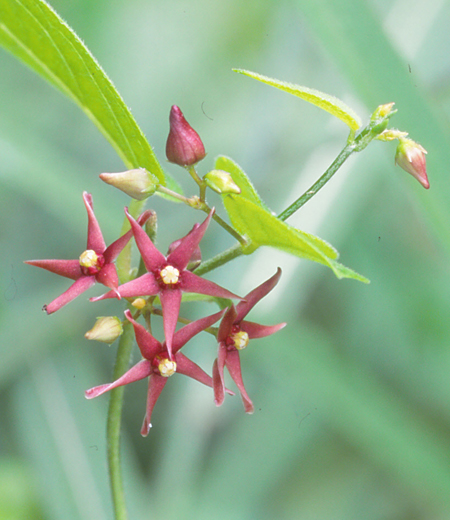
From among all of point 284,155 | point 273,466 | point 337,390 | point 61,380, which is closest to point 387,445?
point 337,390

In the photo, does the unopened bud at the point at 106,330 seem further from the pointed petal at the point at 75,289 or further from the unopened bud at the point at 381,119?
the unopened bud at the point at 381,119

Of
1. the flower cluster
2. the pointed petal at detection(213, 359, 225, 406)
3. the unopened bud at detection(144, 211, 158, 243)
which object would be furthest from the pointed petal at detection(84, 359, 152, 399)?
the unopened bud at detection(144, 211, 158, 243)

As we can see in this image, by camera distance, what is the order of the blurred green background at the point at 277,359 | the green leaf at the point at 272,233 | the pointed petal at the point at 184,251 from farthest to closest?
the blurred green background at the point at 277,359 < the pointed petal at the point at 184,251 < the green leaf at the point at 272,233

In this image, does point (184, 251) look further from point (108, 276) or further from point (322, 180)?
point (322, 180)

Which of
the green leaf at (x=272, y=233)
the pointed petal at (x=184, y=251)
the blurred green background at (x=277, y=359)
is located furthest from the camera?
the blurred green background at (x=277, y=359)

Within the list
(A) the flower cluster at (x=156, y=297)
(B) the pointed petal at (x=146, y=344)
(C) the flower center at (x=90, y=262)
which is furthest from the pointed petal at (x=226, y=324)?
(C) the flower center at (x=90, y=262)

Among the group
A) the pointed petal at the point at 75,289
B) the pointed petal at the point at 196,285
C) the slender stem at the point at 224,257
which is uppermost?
the slender stem at the point at 224,257
